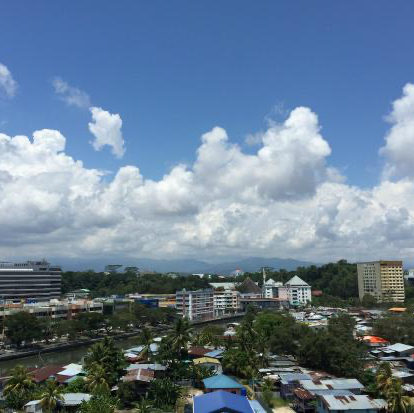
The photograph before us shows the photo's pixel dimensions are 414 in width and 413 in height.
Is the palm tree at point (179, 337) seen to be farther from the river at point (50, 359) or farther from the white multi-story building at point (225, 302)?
the white multi-story building at point (225, 302)

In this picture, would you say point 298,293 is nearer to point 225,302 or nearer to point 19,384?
point 225,302

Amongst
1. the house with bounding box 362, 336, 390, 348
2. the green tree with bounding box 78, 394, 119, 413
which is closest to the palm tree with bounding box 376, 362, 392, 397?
the green tree with bounding box 78, 394, 119, 413

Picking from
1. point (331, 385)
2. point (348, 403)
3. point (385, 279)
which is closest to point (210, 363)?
point (331, 385)

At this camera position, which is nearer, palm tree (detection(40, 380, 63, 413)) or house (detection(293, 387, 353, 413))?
palm tree (detection(40, 380, 63, 413))

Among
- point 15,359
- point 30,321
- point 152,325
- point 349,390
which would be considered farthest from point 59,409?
point 152,325

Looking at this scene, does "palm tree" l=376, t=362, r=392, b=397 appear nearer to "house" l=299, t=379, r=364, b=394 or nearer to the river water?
"house" l=299, t=379, r=364, b=394

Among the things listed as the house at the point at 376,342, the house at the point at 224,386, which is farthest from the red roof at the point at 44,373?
the house at the point at 376,342

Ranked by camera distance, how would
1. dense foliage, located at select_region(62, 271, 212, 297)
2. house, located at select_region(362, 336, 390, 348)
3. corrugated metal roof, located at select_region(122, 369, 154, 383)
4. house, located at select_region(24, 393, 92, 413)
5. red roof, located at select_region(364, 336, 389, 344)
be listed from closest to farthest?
house, located at select_region(24, 393, 92, 413)
corrugated metal roof, located at select_region(122, 369, 154, 383)
house, located at select_region(362, 336, 390, 348)
red roof, located at select_region(364, 336, 389, 344)
dense foliage, located at select_region(62, 271, 212, 297)

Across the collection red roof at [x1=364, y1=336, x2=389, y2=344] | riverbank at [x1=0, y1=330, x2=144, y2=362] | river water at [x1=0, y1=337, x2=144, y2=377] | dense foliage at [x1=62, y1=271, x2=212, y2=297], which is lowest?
river water at [x1=0, y1=337, x2=144, y2=377]
